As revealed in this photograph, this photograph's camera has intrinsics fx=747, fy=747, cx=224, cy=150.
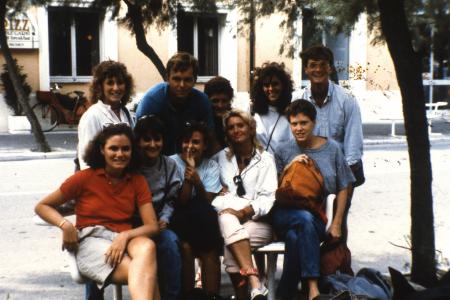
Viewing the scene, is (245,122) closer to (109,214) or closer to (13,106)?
(109,214)

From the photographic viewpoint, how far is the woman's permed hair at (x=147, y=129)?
181 inches

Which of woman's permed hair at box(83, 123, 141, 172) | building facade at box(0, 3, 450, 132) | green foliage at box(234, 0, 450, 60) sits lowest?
woman's permed hair at box(83, 123, 141, 172)

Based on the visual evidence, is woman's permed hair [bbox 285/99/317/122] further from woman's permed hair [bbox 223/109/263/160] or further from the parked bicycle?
the parked bicycle

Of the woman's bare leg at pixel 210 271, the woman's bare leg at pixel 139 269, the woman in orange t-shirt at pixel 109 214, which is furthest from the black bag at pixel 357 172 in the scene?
the woman's bare leg at pixel 139 269

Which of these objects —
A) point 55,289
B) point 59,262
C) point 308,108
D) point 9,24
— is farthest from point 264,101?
point 9,24

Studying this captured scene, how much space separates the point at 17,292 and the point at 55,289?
0.29 metres

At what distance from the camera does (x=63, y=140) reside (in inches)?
687

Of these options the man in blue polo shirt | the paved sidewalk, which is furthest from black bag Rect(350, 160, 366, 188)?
the paved sidewalk

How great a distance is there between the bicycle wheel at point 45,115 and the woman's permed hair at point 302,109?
15.3 metres

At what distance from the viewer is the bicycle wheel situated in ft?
64.1

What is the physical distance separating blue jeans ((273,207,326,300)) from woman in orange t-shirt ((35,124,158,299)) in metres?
0.85

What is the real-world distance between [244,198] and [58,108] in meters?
15.1

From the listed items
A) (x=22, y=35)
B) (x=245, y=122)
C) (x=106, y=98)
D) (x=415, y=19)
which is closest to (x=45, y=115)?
(x=22, y=35)

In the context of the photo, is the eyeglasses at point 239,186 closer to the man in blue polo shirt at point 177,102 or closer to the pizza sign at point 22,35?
the man in blue polo shirt at point 177,102
